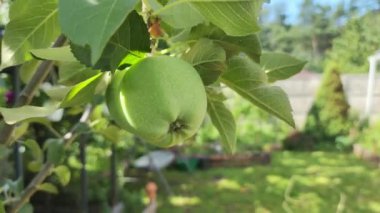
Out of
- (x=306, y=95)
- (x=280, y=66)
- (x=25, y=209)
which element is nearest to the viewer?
(x=280, y=66)

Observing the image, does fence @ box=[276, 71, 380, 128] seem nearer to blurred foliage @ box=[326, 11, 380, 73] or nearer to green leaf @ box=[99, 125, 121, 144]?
blurred foliage @ box=[326, 11, 380, 73]

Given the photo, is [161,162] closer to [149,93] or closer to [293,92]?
[293,92]

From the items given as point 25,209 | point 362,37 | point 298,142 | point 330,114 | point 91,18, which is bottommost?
point 298,142

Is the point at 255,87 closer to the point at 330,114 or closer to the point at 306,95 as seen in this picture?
the point at 330,114

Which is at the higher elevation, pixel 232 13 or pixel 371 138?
pixel 232 13

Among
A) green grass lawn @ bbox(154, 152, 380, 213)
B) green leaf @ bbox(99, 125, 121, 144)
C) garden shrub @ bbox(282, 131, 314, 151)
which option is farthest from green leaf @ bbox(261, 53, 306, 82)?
garden shrub @ bbox(282, 131, 314, 151)

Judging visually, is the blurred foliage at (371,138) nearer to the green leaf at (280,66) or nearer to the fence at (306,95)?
the fence at (306,95)

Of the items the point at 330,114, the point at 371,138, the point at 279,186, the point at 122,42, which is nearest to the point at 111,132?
the point at 122,42
